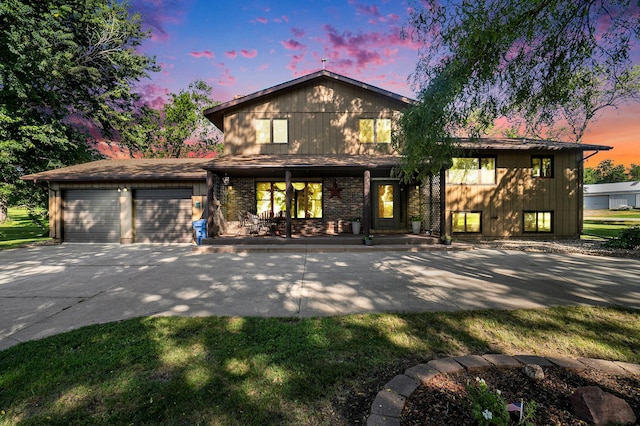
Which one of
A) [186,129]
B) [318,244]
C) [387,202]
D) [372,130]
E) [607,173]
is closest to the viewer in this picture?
[318,244]

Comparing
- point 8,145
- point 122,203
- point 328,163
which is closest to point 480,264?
point 328,163

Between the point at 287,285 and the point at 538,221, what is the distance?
42.9 feet

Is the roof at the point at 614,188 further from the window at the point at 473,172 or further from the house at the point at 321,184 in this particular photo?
the window at the point at 473,172

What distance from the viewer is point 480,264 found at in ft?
23.5

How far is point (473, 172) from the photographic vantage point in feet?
40.1

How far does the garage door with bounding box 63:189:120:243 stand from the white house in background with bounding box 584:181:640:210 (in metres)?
66.1

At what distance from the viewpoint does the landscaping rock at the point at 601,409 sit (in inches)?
69.7

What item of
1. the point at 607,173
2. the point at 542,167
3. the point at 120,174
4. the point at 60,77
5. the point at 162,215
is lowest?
the point at 162,215

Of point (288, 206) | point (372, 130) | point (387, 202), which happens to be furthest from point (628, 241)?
point (288, 206)

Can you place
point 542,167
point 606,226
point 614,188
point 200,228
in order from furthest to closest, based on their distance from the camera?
1. point 614,188
2. point 606,226
3. point 542,167
4. point 200,228

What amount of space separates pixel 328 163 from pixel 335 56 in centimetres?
607

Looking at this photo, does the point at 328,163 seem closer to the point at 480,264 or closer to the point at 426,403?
the point at 480,264

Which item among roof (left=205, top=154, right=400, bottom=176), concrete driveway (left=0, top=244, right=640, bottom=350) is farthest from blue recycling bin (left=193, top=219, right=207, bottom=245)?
roof (left=205, top=154, right=400, bottom=176)

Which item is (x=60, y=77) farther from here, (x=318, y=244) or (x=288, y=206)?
(x=318, y=244)
